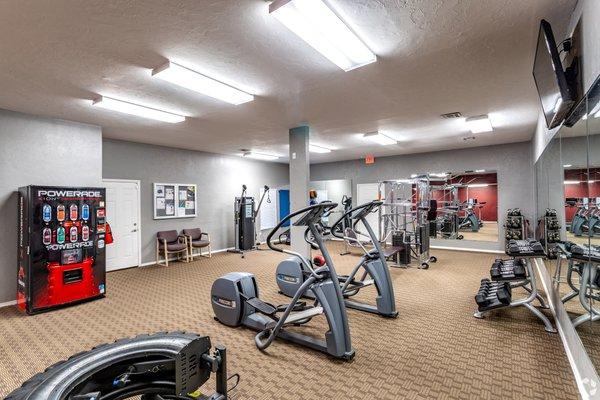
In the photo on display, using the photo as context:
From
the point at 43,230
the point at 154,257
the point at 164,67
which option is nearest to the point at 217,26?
the point at 164,67

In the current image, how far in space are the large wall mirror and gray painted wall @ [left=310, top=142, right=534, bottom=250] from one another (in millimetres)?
4782

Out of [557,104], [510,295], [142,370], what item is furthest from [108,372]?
[510,295]

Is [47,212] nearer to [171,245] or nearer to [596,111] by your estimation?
[171,245]

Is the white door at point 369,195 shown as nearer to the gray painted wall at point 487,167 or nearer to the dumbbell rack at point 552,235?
the gray painted wall at point 487,167

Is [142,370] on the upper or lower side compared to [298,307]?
upper

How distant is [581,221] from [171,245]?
7.08 m

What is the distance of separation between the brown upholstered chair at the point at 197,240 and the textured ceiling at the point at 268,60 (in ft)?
10.2

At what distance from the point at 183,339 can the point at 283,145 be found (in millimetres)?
6058

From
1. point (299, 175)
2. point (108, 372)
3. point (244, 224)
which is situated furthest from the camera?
point (244, 224)

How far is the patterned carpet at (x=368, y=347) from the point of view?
2336 mm

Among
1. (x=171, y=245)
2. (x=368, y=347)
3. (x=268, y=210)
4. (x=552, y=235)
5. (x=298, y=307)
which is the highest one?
(x=268, y=210)

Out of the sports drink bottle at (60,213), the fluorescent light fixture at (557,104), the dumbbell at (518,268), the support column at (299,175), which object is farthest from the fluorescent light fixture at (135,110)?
the dumbbell at (518,268)

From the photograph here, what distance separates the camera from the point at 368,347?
2.97m

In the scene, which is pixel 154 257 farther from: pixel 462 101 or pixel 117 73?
pixel 462 101
